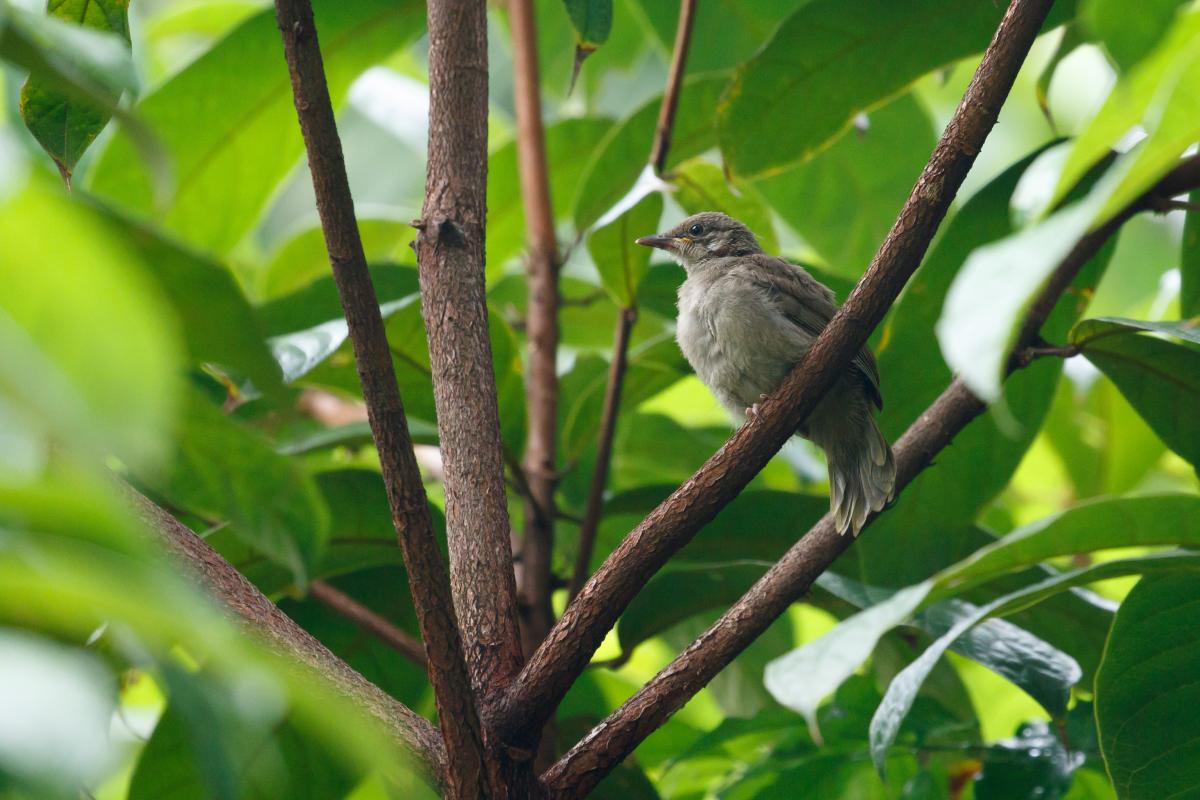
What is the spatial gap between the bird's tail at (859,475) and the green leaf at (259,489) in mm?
1265

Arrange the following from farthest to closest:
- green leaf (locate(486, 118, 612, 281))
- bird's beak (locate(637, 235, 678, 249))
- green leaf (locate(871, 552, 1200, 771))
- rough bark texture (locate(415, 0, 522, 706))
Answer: green leaf (locate(486, 118, 612, 281)), bird's beak (locate(637, 235, 678, 249)), rough bark texture (locate(415, 0, 522, 706)), green leaf (locate(871, 552, 1200, 771))

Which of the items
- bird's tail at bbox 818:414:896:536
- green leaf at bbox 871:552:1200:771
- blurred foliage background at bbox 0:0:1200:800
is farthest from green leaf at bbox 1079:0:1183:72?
bird's tail at bbox 818:414:896:536

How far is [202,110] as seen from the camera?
330cm

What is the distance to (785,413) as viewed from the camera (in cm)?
192

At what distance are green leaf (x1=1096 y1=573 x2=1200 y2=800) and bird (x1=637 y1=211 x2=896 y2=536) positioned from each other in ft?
3.24

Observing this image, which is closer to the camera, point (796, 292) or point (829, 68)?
point (829, 68)

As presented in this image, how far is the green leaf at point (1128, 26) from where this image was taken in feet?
3.69

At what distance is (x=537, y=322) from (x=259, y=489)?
2.05 meters

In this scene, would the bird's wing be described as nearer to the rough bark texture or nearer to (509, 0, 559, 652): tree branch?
(509, 0, 559, 652): tree branch

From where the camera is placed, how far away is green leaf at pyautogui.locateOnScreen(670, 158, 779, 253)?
3.10m

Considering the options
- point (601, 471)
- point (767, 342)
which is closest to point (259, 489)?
point (601, 471)

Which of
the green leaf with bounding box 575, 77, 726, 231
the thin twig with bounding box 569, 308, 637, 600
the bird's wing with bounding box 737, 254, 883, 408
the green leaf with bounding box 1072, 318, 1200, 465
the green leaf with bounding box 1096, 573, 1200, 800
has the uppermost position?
the green leaf with bounding box 575, 77, 726, 231

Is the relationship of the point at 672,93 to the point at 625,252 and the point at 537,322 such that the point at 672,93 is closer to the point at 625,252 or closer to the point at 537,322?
the point at 625,252

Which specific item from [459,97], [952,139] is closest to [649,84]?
[459,97]
